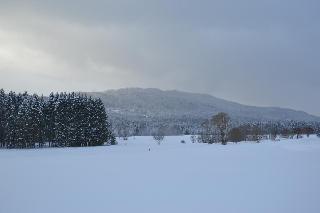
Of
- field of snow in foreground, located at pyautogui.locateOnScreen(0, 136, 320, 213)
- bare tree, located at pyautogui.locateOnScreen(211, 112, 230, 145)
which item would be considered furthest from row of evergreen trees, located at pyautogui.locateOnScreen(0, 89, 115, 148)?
field of snow in foreground, located at pyautogui.locateOnScreen(0, 136, 320, 213)

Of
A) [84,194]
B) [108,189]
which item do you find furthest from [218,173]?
[84,194]

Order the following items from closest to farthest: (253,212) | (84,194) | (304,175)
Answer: (253,212) → (84,194) → (304,175)

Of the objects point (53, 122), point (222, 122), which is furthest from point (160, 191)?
point (222, 122)

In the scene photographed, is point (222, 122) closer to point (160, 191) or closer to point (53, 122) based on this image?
point (53, 122)

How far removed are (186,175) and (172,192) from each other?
27.9 feet

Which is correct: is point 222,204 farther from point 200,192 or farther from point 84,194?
point 84,194

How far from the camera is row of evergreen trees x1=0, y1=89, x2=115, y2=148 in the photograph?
84.6 metres

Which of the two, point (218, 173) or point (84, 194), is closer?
point (84, 194)

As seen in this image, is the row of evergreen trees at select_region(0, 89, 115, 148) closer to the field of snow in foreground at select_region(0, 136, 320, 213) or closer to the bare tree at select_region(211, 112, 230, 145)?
the bare tree at select_region(211, 112, 230, 145)

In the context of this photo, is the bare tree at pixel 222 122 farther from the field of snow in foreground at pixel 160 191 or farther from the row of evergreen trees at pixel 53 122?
the field of snow in foreground at pixel 160 191

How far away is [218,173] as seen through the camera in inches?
1286

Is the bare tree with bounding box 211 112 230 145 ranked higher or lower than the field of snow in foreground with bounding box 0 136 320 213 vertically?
higher

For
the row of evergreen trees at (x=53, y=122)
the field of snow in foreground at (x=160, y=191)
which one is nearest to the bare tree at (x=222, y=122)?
the row of evergreen trees at (x=53, y=122)

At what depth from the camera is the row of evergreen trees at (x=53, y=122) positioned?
84.6 m
